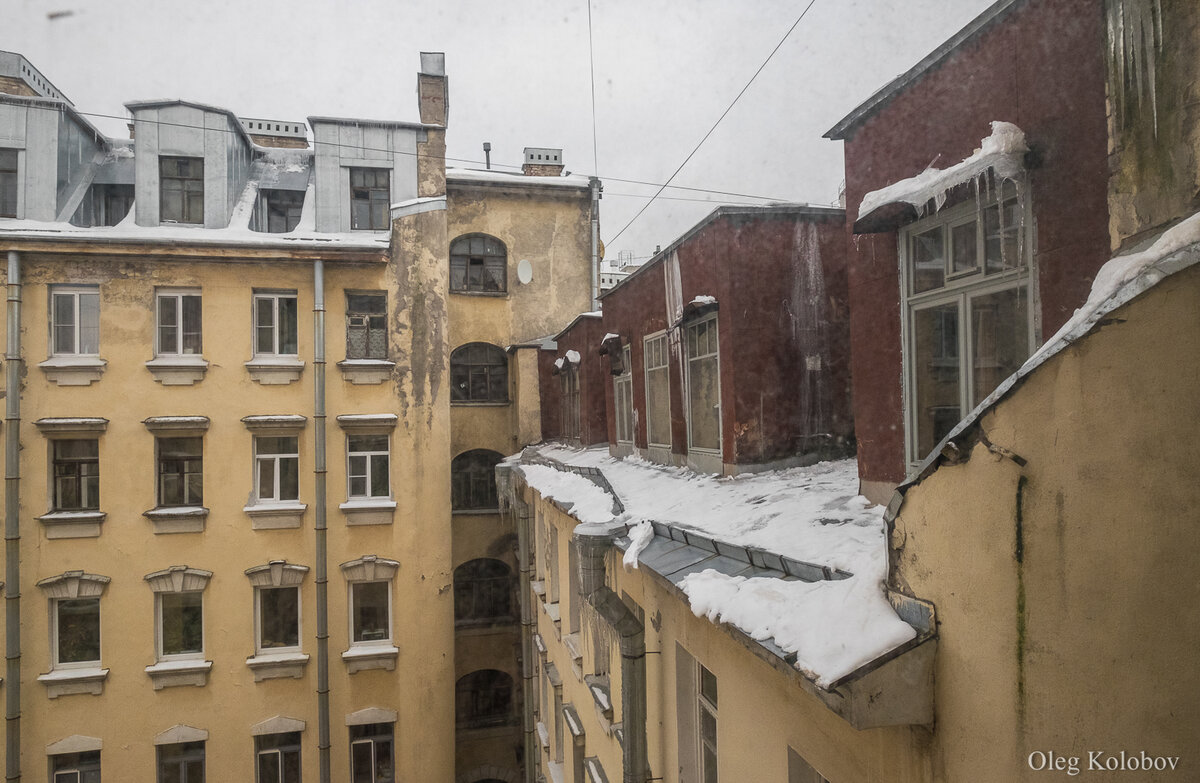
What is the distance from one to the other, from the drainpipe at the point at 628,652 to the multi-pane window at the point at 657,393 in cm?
337

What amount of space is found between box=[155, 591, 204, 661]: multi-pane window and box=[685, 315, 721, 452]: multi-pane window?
11118 mm

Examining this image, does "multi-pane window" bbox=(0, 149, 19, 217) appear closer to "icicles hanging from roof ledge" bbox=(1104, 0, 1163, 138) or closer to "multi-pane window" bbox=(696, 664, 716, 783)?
"multi-pane window" bbox=(696, 664, 716, 783)

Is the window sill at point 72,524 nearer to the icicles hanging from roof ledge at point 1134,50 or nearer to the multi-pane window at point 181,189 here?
the multi-pane window at point 181,189

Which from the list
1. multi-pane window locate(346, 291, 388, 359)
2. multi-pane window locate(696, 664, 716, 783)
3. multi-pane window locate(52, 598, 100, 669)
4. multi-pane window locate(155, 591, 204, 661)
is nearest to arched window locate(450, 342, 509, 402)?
multi-pane window locate(346, 291, 388, 359)

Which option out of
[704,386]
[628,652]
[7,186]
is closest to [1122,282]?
[628,652]

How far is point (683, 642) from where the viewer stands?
4.72 metres

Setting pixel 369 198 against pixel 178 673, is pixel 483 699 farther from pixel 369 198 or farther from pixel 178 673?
pixel 369 198

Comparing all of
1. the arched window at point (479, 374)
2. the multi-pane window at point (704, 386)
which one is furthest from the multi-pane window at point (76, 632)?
the multi-pane window at point (704, 386)

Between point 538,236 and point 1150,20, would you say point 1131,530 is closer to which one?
point 1150,20

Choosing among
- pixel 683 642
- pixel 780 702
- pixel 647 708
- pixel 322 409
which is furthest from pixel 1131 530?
pixel 322 409

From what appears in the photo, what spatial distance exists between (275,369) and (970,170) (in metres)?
13.1

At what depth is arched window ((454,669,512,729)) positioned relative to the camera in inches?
660

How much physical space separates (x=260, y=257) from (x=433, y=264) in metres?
3.36

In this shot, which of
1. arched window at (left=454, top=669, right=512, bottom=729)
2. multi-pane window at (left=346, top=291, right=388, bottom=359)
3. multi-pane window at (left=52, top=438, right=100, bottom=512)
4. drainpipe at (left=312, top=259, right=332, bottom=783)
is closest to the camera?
multi-pane window at (left=52, top=438, right=100, bottom=512)
